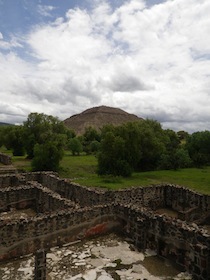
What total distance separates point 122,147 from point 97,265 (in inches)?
974

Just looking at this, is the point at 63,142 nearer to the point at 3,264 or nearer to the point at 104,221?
the point at 104,221

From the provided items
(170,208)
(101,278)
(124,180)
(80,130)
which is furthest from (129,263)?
(80,130)

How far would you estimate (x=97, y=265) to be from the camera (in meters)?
9.43

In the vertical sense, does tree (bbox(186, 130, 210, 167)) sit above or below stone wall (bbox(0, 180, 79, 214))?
above

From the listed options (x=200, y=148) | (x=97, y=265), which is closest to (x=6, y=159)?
(x=200, y=148)

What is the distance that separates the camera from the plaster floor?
8.77 metres

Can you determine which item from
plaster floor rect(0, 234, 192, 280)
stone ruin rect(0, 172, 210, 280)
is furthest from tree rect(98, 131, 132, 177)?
plaster floor rect(0, 234, 192, 280)

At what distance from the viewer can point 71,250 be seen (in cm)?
1067

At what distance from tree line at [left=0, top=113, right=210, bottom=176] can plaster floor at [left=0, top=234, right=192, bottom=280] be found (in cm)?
2278

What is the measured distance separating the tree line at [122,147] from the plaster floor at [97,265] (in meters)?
22.8

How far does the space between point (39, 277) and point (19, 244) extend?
2702mm

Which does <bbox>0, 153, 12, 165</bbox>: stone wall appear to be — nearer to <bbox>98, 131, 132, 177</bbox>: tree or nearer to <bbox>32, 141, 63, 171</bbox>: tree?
<bbox>32, 141, 63, 171</bbox>: tree

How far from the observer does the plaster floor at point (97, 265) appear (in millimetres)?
8773

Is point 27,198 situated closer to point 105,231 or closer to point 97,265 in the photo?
point 105,231
